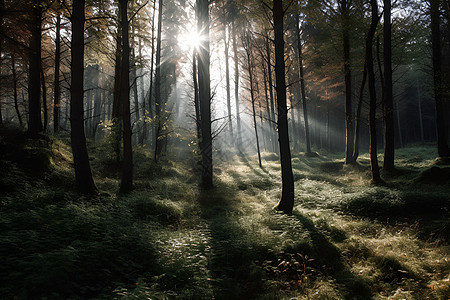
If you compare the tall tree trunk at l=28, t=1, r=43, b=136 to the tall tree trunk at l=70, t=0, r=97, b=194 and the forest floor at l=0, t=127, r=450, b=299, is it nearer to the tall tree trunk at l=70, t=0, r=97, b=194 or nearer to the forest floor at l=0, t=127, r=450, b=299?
the forest floor at l=0, t=127, r=450, b=299

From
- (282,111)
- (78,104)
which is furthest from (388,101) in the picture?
(78,104)

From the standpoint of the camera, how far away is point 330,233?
5328 mm

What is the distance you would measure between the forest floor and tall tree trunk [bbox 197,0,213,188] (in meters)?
2.53

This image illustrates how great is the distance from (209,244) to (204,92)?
24.6 feet

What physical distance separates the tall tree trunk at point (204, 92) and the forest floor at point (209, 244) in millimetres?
2530

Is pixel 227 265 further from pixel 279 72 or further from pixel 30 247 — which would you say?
pixel 279 72

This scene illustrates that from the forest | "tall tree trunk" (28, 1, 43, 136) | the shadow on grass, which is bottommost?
the shadow on grass

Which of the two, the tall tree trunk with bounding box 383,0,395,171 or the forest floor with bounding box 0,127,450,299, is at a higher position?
the tall tree trunk with bounding box 383,0,395,171

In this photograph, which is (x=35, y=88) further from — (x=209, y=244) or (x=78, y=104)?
(x=209, y=244)

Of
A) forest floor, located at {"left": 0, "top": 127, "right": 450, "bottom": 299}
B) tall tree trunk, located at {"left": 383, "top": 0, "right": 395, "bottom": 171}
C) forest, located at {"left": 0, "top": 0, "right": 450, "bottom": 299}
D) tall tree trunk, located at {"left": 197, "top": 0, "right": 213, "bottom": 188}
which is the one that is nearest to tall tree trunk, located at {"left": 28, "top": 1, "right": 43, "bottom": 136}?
forest, located at {"left": 0, "top": 0, "right": 450, "bottom": 299}

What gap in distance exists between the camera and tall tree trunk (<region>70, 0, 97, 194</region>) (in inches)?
270

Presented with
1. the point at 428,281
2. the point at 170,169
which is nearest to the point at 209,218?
the point at 428,281

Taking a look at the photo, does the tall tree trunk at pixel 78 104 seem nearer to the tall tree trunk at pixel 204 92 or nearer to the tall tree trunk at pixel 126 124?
the tall tree trunk at pixel 126 124

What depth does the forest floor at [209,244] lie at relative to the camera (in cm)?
313
